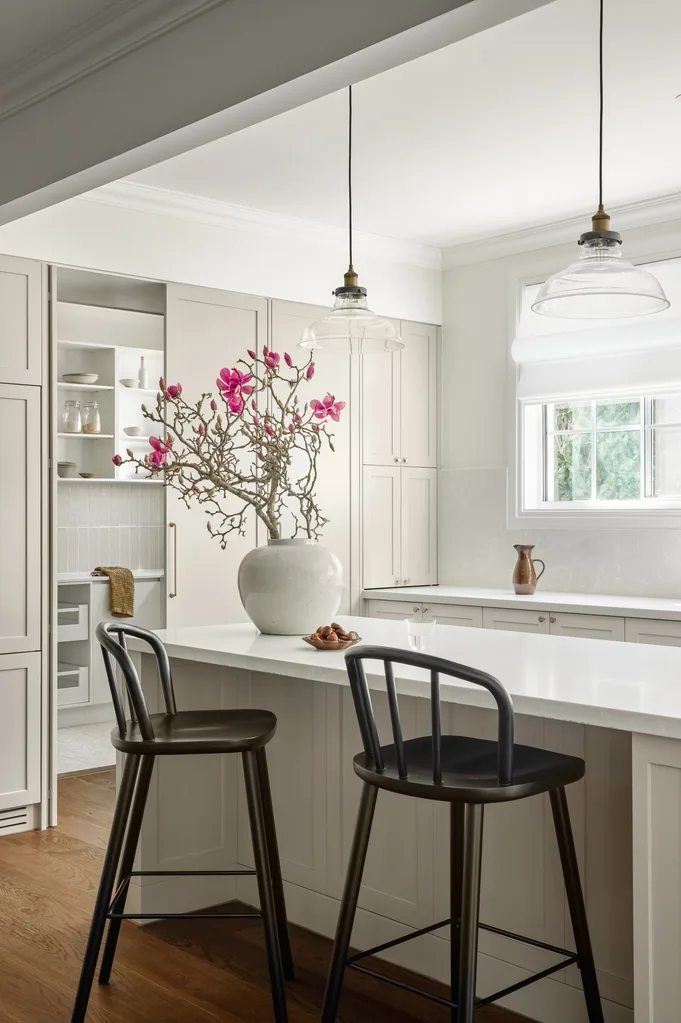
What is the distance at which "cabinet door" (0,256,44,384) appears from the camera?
4.32 m

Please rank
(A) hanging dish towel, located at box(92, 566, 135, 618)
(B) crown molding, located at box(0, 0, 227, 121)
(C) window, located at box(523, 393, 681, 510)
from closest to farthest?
(B) crown molding, located at box(0, 0, 227, 121) < (C) window, located at box(523, 393, 681, 510) < (A) hanging dish towel, located at box(92, 566, 135, 618)

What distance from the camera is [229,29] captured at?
256cm

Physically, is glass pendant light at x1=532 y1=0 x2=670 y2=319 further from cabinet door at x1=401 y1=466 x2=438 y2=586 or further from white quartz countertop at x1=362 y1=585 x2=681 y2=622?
cabinet door at x1=401 y1=466 x2=438 y2=586

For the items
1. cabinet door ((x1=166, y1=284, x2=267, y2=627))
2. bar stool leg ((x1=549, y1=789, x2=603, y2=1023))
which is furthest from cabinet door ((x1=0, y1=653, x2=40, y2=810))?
bar stool leg ((x1=549, y1=789, x2=603, y2=1023))

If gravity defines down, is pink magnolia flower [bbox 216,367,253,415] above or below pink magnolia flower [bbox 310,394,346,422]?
above

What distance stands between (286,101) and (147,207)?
243 centimetres

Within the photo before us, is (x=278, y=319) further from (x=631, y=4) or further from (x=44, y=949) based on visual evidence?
(x=44, y=949)

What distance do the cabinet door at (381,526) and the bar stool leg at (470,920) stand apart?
3.70 meters

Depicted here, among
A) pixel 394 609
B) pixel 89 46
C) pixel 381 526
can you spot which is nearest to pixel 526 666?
pixel 89 46

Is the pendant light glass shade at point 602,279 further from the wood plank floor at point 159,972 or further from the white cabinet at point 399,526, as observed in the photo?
the white cabinet at point 399,526

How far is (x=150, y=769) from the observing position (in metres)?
2.86

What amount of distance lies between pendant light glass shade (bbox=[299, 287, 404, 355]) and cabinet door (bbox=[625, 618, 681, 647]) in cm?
181

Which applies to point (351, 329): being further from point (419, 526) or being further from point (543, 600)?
point (419, 526)

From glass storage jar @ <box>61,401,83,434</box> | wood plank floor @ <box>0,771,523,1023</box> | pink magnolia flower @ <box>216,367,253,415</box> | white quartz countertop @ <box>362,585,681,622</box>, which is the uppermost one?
glass storage jar @ <box>61,401,83,434</box>
